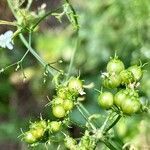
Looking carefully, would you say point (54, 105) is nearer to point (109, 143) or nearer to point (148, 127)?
point (109, 143)

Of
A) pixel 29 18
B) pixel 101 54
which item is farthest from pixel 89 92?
pixel 29 18

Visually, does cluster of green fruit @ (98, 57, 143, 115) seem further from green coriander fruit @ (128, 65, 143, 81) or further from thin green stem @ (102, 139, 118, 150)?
thin green stem @ (102, 139, 118, 150)

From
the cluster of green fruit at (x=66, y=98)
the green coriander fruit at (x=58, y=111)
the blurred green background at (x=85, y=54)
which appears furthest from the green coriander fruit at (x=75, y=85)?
the blurred green background at (x=85, y=54)

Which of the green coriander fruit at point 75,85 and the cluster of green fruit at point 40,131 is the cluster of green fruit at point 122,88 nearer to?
the green coriander fruit at point 75,85

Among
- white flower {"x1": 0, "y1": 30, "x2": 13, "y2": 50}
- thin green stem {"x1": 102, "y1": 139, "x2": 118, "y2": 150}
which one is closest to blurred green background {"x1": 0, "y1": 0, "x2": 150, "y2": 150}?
white flower {"x1": 0, "y1": 30, "x2": 13, "y2": 50}

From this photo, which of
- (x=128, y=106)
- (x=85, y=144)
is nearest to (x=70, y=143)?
(x=85, y=144)

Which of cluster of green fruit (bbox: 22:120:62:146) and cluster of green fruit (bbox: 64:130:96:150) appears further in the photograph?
cluster of green fruit (bbox: 22:120:62:146)

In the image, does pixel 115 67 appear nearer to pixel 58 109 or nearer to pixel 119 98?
pixel 119 98
